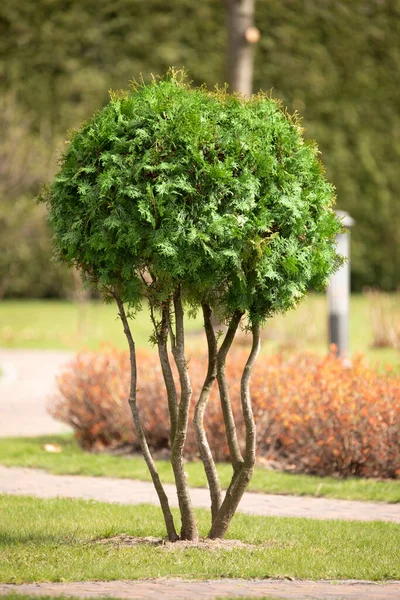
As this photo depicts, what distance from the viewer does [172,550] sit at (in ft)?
16.3

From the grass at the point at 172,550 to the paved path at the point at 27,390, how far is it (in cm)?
337

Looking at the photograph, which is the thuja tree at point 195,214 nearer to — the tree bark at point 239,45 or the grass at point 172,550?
the grass at point 172,550

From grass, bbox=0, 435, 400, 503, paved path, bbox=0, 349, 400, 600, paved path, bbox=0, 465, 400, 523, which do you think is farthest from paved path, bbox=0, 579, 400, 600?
grass, bbox=0, 435, 400, 503

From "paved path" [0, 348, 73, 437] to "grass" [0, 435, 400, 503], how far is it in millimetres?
842

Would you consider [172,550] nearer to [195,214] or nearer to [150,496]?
[195,214]

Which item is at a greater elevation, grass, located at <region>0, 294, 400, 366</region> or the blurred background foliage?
the blurred background foliage

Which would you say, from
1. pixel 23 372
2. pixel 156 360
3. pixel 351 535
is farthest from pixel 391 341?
pixel 351 535

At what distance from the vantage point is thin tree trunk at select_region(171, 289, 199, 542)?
5004mm

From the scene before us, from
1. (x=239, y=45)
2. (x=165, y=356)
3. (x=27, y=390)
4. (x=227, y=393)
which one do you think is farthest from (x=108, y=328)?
(x=165, y=356)

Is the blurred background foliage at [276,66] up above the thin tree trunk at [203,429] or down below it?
above

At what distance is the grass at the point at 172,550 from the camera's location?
4609 millimetres

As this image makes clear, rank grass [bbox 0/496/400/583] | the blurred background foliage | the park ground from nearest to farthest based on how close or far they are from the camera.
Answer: the park ground, grass [bbox 0/496/400/583], the blurred background foliage

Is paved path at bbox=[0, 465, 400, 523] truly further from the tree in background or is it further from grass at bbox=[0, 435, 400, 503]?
the tree in background

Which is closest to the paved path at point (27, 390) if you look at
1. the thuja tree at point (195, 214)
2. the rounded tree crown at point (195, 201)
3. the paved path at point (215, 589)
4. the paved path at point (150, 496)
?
the paved path at point (150, 496)
